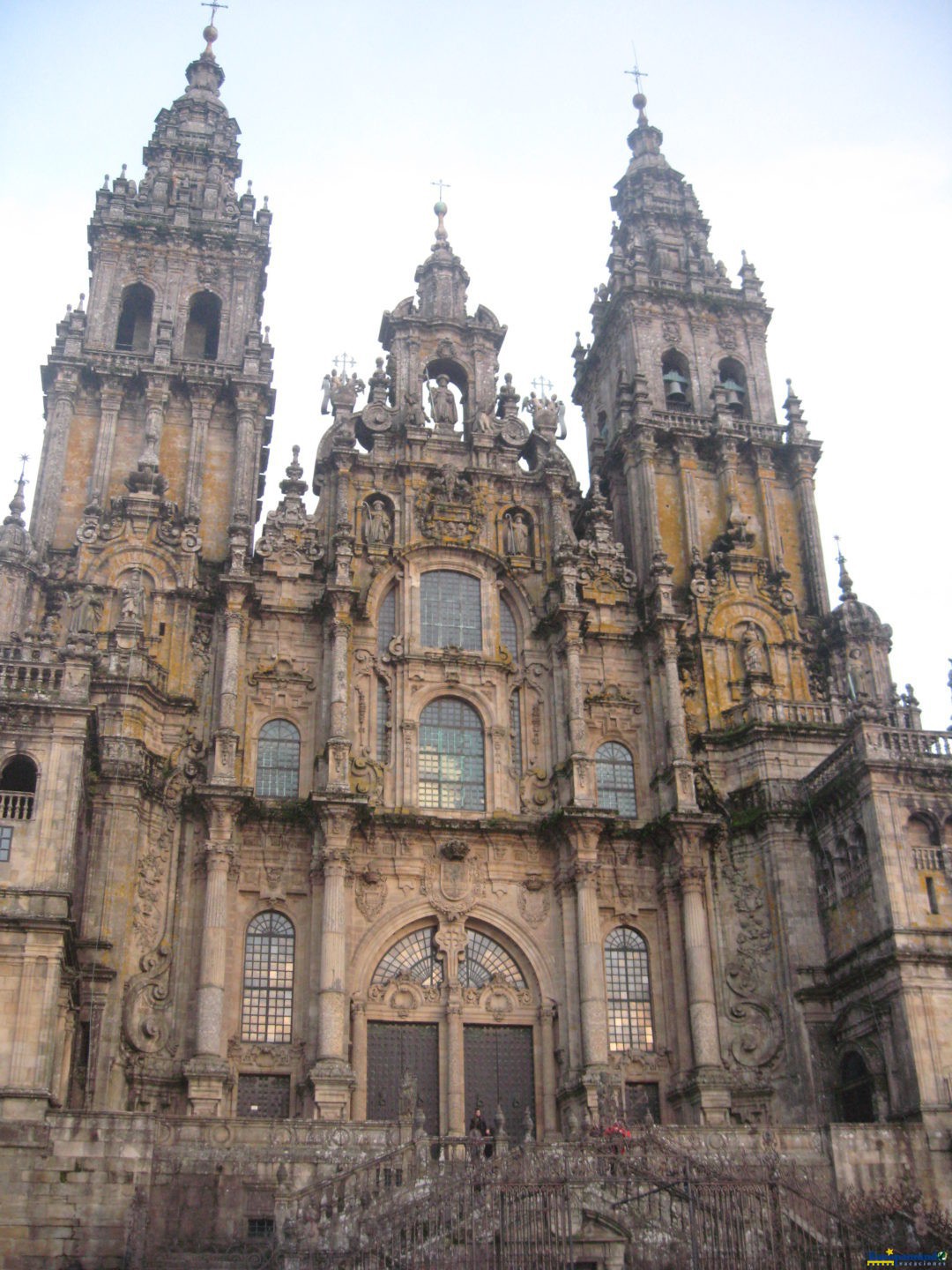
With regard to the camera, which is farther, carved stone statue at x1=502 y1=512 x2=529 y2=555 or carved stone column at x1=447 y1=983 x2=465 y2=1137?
carved stone statue at x1=502 y1=512 x2=529 y2=555

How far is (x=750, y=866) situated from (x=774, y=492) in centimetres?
1229

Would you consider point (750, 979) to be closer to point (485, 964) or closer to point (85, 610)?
point (485, 964)

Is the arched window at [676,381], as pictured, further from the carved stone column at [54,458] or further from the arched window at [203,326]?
the carved stone column at [54,458]

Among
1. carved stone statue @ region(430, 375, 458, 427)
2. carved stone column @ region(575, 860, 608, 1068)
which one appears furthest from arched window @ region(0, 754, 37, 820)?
carved stone statue @ region(430, 375, 458, 427)

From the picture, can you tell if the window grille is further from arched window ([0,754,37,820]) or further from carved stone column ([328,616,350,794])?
arched window ([0,754,37,820])

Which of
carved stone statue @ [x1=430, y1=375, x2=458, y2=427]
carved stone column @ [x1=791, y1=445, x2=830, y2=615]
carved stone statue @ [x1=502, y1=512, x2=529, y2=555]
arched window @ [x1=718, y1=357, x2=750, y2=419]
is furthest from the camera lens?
arched window @ [x1=718, y1=357, x2=750, y2=419]

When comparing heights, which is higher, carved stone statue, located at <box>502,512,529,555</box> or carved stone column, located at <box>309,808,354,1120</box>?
carved stone statue, located at <box>502,512,529,555</box>

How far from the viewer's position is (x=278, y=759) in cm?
3431

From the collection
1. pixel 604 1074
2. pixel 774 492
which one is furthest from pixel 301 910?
pixel 774 492

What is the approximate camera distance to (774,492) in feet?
136

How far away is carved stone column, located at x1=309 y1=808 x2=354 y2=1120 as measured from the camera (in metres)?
29.2

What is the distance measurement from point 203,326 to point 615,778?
1909 cm

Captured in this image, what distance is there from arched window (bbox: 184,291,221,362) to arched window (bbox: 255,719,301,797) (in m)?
13.2

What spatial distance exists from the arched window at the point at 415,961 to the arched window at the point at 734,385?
19497 millimetres
